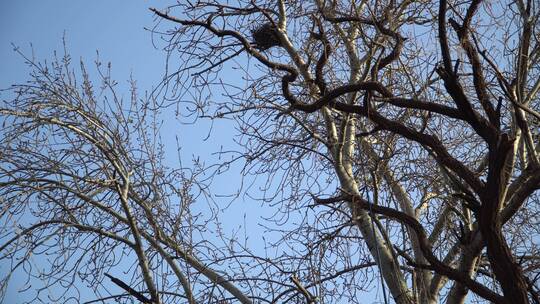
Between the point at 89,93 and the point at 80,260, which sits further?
the point at 89,93

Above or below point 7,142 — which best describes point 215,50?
above

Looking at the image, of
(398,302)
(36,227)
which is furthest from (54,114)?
(398,302)

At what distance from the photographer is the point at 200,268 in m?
5.98

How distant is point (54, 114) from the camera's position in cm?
598

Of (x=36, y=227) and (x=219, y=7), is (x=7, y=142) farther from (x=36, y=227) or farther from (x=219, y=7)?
(x=219, y=7)

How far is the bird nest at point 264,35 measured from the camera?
6836mm

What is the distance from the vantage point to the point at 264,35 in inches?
269

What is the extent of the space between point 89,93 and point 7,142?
3.19 feet

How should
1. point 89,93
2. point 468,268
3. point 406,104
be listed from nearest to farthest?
point 406,104
point 468,268
point 89,93

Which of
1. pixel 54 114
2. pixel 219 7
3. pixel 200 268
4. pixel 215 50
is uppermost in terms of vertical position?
pixel 219 7

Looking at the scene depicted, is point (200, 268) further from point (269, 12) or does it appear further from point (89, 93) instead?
point (269, 12)

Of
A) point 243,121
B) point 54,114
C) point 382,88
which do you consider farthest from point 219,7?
point 382,88

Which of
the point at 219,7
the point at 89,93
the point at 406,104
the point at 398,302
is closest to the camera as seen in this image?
the point at 406,104

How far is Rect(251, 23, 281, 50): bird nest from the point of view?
22.4 ft
